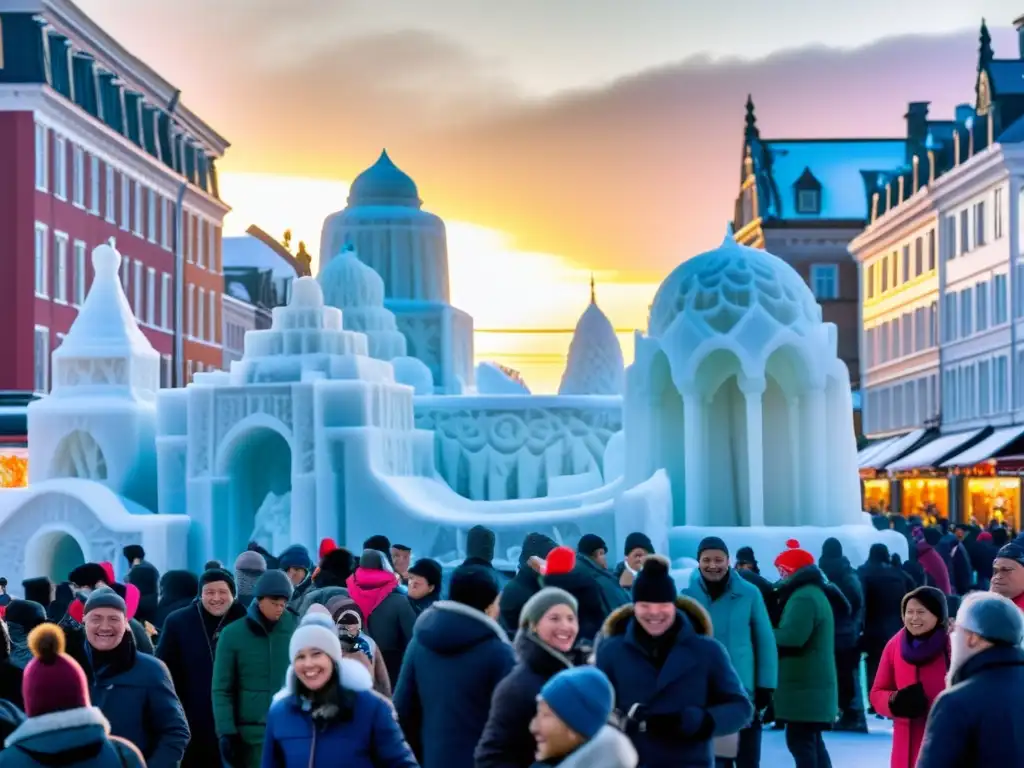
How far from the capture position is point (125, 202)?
184 ft

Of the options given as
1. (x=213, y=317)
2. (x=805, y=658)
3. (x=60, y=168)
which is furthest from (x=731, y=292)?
(x=213, y=317)

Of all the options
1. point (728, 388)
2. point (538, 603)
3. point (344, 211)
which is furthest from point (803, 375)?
point (538, 603)

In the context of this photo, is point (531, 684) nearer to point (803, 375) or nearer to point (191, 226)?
point (803, 375)

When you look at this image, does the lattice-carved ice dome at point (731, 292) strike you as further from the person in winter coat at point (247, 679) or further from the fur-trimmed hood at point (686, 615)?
the fur-trimmed hood at point (686, 615)

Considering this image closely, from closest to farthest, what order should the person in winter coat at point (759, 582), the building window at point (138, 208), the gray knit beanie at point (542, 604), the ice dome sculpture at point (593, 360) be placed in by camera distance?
1. the gray knit beanie at point (542, 604)
2. the person in winter coat at point (759, 582)
3. the ice dome sculpture at point (593, 360)
4. the building window at point (138, 208)

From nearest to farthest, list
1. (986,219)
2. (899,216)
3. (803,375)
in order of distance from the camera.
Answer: (803,375) < (986,219) < (899,216)

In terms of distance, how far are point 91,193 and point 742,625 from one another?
140 feet

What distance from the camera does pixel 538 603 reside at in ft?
26.2

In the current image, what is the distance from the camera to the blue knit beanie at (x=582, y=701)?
6109 millimetres

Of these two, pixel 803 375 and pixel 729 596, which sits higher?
pixel 803 375

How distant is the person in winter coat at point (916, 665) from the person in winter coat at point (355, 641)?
7.14ft

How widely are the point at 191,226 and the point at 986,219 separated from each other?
23206mm

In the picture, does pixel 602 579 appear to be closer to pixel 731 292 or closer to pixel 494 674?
pixel 494 674

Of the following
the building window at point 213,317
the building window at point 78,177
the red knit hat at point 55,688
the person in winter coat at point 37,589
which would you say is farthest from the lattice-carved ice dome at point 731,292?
the building window at point 213,317
